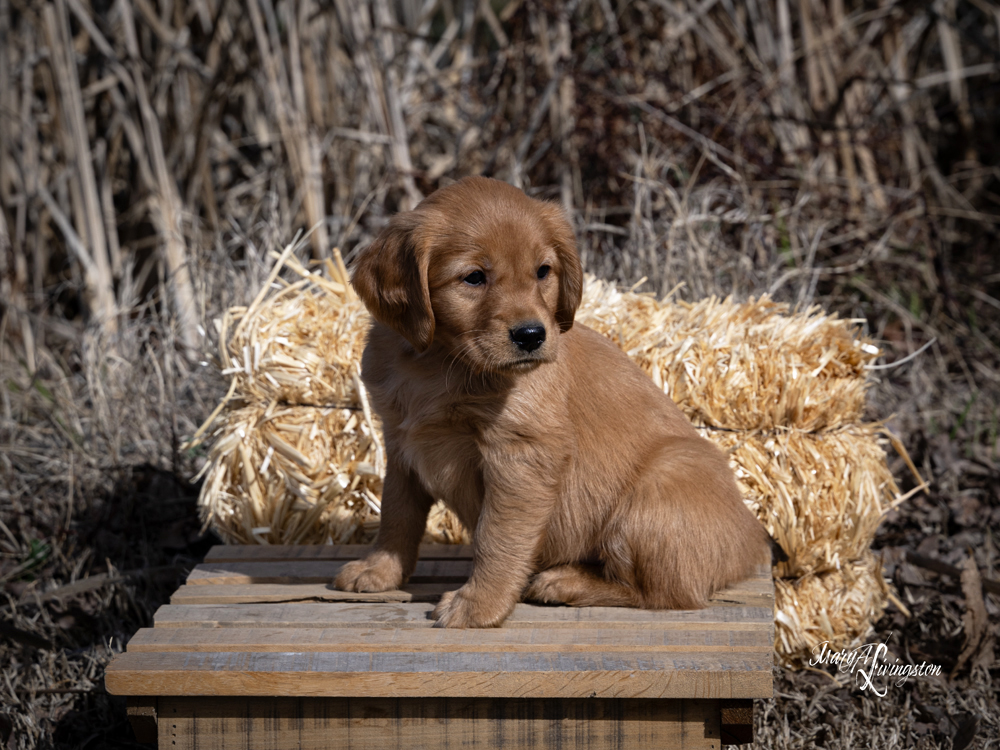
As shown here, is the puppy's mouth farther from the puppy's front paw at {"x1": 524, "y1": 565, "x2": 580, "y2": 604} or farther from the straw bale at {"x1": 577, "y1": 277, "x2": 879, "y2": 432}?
the straw bale at {"x1": 577, "y1": 277, "x2": 879, "y2": 432}

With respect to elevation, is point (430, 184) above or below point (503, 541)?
above

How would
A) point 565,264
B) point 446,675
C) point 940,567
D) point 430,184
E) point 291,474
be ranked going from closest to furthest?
point 446,675 → point 565,264 → point 291,474 → point 940,567 → point 430,184

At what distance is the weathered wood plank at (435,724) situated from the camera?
110 inches

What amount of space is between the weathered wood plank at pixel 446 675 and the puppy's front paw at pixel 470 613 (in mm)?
207

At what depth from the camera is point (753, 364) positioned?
407cm

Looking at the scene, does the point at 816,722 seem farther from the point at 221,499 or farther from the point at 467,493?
the point at 221,499

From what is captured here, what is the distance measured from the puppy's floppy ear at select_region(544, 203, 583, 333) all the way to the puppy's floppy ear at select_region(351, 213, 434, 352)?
1.49 ft

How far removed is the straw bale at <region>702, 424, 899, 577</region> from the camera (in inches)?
156

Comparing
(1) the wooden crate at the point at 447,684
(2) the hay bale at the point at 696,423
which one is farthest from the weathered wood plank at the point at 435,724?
(2) the hay bale at the point at 696,423

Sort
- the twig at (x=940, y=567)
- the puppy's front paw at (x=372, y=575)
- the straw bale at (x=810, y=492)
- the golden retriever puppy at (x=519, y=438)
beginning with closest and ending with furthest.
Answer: the golden retriever puppy at (x=519, y=438) < the puppy's front paw at (x=372, y=575) < the straw bale at (x=810, y=492) < the twig at (x=940, y=567)

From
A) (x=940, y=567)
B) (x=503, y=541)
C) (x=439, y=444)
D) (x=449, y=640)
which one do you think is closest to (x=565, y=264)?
(x=439, y=444)

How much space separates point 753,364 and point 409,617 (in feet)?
5.98

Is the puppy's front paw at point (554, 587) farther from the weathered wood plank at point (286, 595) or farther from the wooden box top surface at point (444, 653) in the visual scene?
the weathered wood plank at point (286, 595)

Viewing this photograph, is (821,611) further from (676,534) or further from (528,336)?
(528,336)
